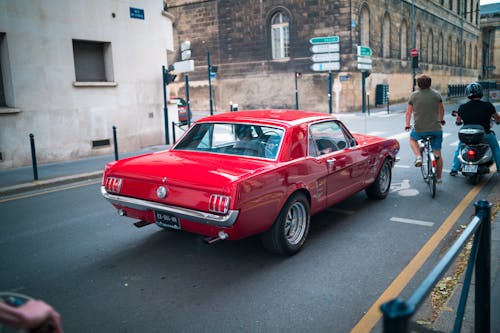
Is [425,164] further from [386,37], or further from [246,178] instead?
[386,37]

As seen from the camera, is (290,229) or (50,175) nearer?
(290,229)

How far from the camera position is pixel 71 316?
382cm

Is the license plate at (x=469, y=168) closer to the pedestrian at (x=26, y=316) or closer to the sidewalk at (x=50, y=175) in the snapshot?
the sidewalk at (x=50, y=175)

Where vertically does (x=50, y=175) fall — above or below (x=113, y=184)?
below

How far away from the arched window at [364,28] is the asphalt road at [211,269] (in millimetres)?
27321

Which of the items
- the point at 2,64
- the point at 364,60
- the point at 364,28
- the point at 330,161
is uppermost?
the point at 364,28

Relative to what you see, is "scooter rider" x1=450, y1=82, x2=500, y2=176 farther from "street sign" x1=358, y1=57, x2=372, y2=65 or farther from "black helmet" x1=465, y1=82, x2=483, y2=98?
"street sign" x1=358, y1=57, x2=372, y2=65

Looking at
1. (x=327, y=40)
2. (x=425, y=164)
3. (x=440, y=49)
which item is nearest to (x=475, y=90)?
(x=425, y=164)

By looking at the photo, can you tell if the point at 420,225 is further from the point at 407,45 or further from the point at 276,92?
the point at 407,45

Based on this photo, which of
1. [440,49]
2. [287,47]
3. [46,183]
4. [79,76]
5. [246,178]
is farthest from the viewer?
[440,49]

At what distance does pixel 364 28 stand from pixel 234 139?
2968 cm

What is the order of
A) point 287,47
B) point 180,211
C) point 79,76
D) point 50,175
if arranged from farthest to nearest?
point 287,47 < point 79,76 < point 50,175 < point 180,211

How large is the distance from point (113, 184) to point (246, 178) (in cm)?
168

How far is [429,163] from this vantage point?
297 inches
